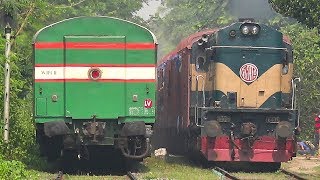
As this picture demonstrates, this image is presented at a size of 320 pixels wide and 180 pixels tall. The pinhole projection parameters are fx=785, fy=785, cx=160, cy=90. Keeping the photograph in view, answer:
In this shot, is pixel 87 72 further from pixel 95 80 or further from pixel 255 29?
pixel 255 29

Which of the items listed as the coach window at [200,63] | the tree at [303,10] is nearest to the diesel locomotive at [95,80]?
the coach window at [200,63]

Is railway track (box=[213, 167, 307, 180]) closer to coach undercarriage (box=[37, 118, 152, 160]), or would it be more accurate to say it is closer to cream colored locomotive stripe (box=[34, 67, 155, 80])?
coach undercarriage (box=[37, 118, 152, 160])

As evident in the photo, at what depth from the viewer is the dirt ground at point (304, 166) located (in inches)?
765

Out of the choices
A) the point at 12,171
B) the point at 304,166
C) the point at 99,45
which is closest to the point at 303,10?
the point at 304,166

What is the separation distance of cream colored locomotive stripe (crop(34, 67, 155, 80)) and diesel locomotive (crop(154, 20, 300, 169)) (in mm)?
2108

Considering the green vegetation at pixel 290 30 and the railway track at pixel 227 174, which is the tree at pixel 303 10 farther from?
the railway track at pixel 227 174

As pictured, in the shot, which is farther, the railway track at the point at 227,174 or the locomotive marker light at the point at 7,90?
the locomotive marker light at the point at 7,90

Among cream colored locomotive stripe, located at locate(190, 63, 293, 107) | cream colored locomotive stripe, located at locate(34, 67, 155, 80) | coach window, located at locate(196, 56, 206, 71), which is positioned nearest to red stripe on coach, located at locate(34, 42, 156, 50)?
cream colored locomotive stripe, located at locate(34, 67, 155, 80)

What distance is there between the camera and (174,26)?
6894cm

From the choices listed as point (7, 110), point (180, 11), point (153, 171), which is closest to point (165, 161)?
point (153, 171)

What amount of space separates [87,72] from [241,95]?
4013 mm

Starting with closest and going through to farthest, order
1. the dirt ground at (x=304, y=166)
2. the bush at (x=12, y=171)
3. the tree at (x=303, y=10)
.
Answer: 1. the bush at (x=12, y=171)
2. the tree at (x=303, y=10)
3. the dirt ground at (x=304, y=166)

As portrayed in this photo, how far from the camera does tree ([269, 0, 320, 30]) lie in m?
18.8

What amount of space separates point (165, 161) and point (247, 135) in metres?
3.93
